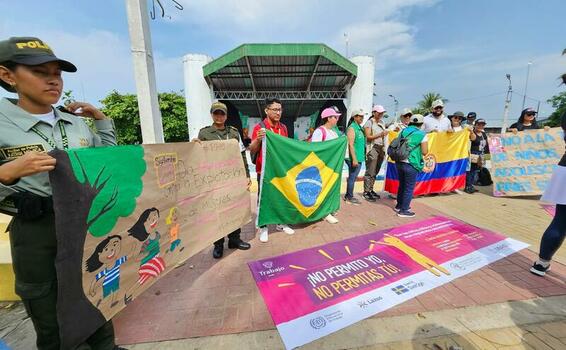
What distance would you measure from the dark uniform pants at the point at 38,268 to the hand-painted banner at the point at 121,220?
0.10 m

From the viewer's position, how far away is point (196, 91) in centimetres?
1415

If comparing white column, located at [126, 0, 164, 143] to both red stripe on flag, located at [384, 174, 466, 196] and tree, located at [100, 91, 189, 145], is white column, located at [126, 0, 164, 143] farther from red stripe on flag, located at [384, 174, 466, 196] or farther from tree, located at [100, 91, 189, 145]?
tree, located at [100, 91, 189, 145]

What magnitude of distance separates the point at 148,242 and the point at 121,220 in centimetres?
32

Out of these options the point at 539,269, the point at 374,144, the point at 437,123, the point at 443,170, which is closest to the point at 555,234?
the point at 539,269

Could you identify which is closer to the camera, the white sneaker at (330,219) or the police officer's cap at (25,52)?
the police officer's cap at (25,52)

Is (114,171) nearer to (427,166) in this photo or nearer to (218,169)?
(218,169)

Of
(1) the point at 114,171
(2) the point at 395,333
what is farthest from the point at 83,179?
(2) the point at 395,333

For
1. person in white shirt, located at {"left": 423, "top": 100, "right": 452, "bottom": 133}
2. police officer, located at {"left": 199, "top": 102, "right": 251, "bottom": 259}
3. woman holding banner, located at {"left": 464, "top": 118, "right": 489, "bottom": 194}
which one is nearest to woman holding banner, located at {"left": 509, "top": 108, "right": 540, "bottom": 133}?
woman holding banner, located at {"left": 464, "top": 118, "right": 489, "bottom": 194}

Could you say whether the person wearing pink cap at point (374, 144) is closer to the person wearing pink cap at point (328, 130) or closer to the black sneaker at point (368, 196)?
the black sneaker at point (368, 196)

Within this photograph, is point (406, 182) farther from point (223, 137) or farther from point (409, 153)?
point (223, 137)

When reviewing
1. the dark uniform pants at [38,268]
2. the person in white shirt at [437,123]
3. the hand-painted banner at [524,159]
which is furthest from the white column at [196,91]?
the dark uniform pants at [38,268]

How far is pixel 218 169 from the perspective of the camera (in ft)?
9.00

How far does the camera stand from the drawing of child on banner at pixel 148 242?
1758mm

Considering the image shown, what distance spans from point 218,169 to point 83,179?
4.73ft
